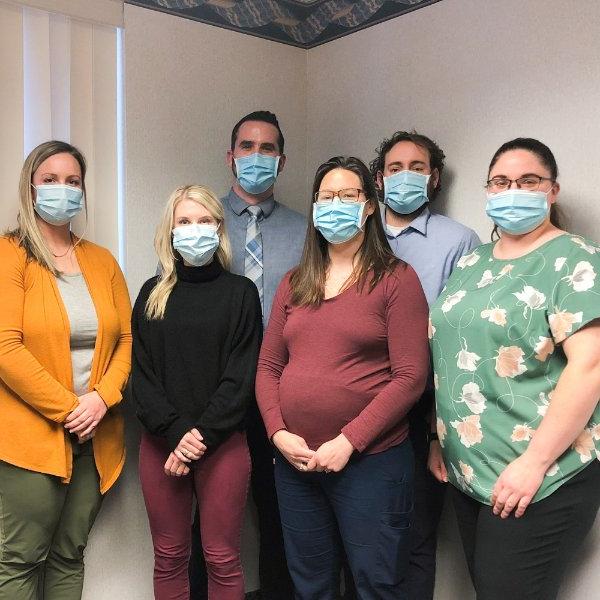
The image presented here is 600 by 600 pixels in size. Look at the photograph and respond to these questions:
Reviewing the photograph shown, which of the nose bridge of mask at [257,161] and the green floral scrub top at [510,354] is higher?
the nose bridge of mask at [257,161]

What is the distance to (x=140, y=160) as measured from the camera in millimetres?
2498

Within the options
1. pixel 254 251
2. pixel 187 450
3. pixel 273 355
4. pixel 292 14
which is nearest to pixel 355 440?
pixel 273 355

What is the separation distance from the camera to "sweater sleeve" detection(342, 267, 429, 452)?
1.65 metres

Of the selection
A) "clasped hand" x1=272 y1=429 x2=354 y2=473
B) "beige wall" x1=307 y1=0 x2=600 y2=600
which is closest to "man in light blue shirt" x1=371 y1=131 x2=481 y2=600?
"beige wall" x1=307 y1=0 x2=600 y2=600

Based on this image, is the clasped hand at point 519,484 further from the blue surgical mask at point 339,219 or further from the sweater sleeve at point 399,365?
the blue surgical mask at point 339,219

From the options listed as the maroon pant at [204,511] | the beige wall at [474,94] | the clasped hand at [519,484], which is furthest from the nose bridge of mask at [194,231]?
the clasped hand at [519,484]

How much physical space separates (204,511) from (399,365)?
765mm

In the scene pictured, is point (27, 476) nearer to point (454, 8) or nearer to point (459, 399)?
point (459, 399)

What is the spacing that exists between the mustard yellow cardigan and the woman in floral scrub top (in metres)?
1.05

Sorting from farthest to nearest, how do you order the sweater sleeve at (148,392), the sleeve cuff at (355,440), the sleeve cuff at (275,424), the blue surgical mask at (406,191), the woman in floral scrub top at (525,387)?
the blue surgical mask at (406,191), the sweater sleeve at (148,392), the sleeve cuff at (275,424), the sleeve cuff at (355,440), the woman in floral scrub top at (525,387)

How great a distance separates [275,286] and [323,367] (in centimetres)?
59

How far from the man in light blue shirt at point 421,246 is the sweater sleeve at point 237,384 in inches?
20.9

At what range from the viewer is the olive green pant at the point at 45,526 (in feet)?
6.26

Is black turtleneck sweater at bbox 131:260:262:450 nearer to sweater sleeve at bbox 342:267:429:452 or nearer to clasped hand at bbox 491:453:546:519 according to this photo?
sweater sleeve at bbox 342:267:429:452
